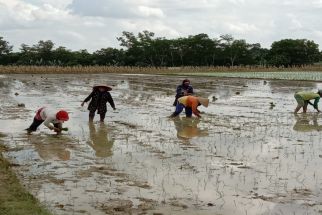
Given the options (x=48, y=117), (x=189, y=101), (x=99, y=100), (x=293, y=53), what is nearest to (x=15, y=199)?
(x=48, y=117)

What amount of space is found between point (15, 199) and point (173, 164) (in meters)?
2.87

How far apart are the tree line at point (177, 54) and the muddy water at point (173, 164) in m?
61.6

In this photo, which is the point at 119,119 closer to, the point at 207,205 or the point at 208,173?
the point at 208,173

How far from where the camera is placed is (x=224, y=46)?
76.4 m

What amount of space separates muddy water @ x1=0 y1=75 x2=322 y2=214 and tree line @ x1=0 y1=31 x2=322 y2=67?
61.6m

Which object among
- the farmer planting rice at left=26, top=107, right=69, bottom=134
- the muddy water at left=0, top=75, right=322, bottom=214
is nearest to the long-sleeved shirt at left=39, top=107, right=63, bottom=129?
the farmer planting rice at left=26, top=107, right=69, bottom=134

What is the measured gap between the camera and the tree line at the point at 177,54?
7325cm

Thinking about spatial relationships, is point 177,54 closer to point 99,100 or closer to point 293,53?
point 293,53

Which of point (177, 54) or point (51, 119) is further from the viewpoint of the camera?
point (177, 54)

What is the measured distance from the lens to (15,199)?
569 cm

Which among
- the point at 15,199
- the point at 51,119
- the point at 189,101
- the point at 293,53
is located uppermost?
the point at 293,53

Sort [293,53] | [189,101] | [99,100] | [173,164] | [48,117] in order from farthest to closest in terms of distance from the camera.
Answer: [293,53]
[189,101]
[99,100]
[48,117]
[173,164]

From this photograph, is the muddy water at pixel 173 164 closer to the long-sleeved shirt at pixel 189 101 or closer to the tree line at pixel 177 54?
the long-sleeved shirt at pixel 189 101

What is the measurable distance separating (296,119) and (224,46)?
6414 cm
